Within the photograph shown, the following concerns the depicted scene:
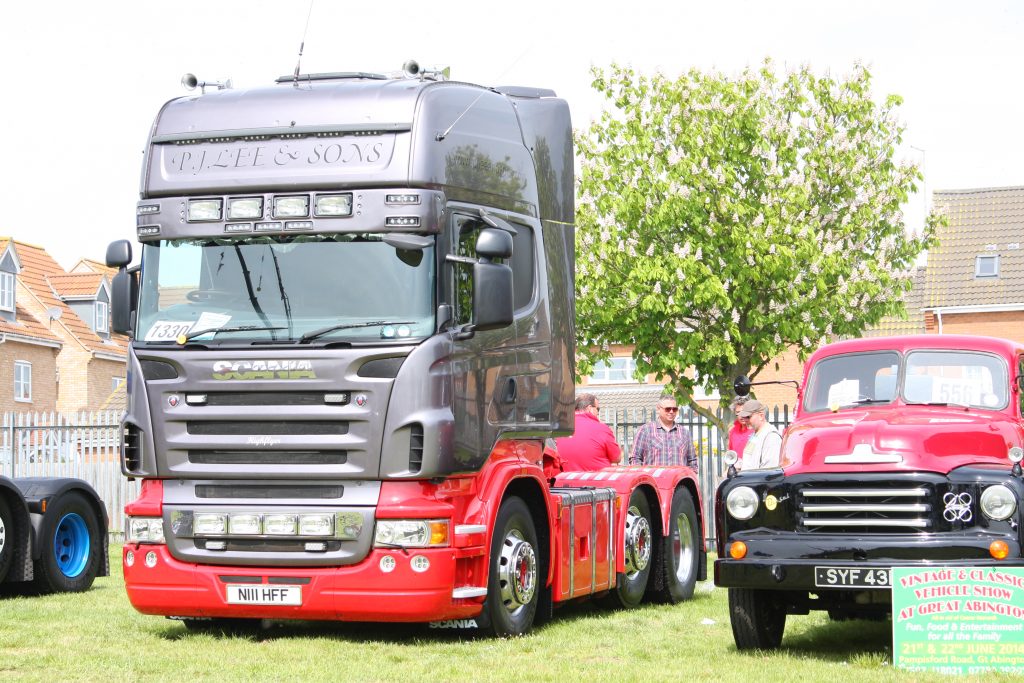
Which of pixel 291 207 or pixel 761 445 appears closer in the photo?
pixel 291 207

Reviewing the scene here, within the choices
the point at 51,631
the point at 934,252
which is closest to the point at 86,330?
the point at 934,252

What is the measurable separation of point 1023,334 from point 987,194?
232 inches

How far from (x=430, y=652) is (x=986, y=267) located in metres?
40.6

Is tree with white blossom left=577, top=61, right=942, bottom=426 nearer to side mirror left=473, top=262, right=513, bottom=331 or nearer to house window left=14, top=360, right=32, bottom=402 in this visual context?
side mirror left=473, top=262, right=513, bottom=331

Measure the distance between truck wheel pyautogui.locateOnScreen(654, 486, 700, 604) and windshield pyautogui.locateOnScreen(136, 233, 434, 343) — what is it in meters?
4.82

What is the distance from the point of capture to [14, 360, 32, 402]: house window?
49562 mm

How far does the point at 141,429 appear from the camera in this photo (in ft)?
31.7

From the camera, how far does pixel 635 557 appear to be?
1261 cm

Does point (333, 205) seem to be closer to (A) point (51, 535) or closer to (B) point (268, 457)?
(B) point (268, 457)

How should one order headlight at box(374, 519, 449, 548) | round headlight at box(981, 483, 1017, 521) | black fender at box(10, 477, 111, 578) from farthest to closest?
1. black fender at box(10, 477, 111, 578)
2. headlight at box(374, 519, 449, 548)
3. round headlight at box(981, 483, 1017, 521)

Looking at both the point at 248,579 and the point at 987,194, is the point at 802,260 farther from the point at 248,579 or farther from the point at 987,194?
the point at 987,194

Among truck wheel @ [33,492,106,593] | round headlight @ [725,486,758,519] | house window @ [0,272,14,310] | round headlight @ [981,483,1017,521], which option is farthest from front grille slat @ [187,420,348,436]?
house window @ [0,272,14,310]

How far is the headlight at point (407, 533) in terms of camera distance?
926 cm

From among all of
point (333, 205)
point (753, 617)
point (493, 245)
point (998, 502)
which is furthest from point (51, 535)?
point (998, 502)
